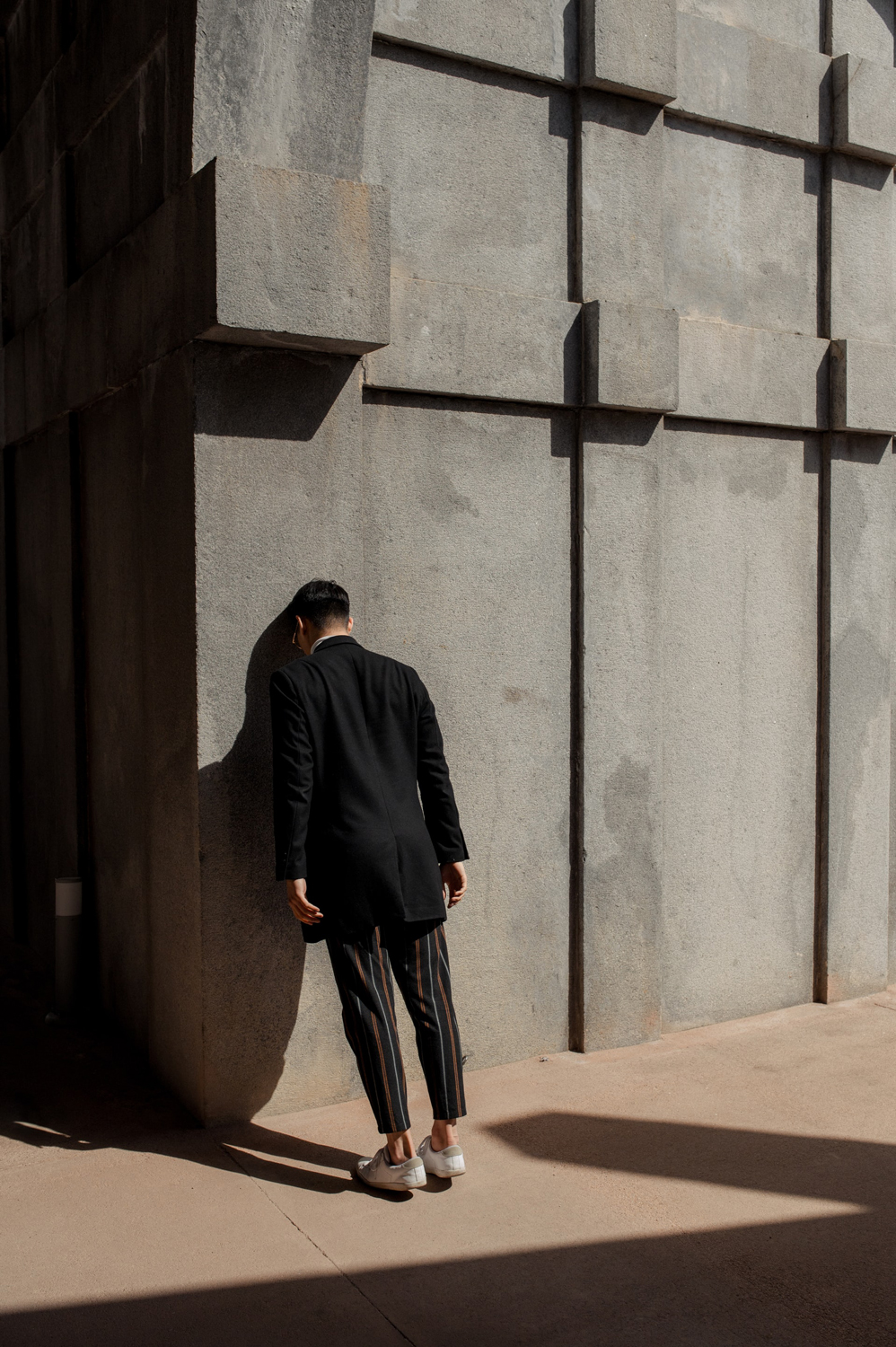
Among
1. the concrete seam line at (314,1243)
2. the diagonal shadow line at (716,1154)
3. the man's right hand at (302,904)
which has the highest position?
the man's right hand at (302,904)

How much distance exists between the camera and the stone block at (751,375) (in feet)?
17.9

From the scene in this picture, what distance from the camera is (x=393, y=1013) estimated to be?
13.1 feet

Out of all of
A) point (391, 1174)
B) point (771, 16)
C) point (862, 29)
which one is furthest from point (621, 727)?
point (862, 29)

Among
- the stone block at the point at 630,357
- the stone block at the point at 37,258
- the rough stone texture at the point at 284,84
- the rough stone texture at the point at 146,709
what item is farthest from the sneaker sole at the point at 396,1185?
the stone block at the point at 37,258

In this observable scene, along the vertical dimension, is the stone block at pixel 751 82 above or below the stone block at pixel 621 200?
above

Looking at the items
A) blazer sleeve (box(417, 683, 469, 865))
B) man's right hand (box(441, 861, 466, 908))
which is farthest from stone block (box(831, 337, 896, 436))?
man's right hand (box(441, 861, 466, 908))

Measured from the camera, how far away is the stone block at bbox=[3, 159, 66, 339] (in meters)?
5.66

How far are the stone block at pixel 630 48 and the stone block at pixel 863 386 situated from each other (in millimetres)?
1558

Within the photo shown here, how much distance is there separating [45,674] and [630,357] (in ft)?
11.5

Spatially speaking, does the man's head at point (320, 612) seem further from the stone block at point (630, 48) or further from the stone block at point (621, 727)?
the stone block at point (630, 48)

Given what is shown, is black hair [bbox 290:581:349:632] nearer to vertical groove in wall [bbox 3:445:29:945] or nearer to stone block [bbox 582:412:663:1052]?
stone block [bbox 582:412:663:1052]

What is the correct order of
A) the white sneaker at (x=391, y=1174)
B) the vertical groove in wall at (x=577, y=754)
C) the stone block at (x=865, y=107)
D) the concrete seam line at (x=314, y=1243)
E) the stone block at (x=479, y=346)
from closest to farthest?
the concrete seam line at (x=314, y=1243), the white sneaker at (x=391, y=1174), the stone block at (x=479, y=346), the vertical groove in wall at (x=577, y=754), the stone block at (x=865, y=107)

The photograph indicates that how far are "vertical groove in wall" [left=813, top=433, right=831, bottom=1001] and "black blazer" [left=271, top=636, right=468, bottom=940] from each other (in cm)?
A: 270

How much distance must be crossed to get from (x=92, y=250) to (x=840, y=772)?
4.47 meters
